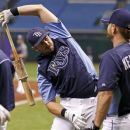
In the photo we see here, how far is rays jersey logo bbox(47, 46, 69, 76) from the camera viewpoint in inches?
242

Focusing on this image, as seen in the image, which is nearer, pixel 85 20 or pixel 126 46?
pixel 126 46

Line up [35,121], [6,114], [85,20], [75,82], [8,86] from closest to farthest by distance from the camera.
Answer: [6,114] < [8,86] < [75,82] < [35,121] < [85,20]

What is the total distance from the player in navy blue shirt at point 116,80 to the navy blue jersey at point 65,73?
0.83 m

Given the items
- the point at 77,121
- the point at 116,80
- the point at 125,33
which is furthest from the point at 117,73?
the point at 77,121

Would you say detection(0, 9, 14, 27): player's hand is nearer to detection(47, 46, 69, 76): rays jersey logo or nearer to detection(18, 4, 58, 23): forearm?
detection(18, 4, 58, 23): forearm

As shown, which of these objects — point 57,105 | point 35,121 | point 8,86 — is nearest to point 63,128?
point 57,105

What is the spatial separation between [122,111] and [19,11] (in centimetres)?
195

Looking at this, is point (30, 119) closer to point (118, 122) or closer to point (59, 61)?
point (59, 61)

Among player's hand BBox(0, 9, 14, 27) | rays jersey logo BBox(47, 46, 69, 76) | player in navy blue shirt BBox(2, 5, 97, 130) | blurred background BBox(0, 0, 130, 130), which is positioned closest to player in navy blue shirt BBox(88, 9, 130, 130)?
player in navy blue shirt BBox(2, 5, 97, 130)

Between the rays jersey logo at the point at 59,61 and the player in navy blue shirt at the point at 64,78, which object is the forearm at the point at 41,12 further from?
the rays jersey logo at the point at 59,61

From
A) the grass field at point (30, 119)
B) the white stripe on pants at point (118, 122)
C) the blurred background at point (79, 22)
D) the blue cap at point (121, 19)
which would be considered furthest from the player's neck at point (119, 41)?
the blurred background at point (79, 22)

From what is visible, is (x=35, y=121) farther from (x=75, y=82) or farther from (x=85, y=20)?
(x=85, y=20)

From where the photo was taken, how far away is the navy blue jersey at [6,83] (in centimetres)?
559

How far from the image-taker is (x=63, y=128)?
20.5 feet
